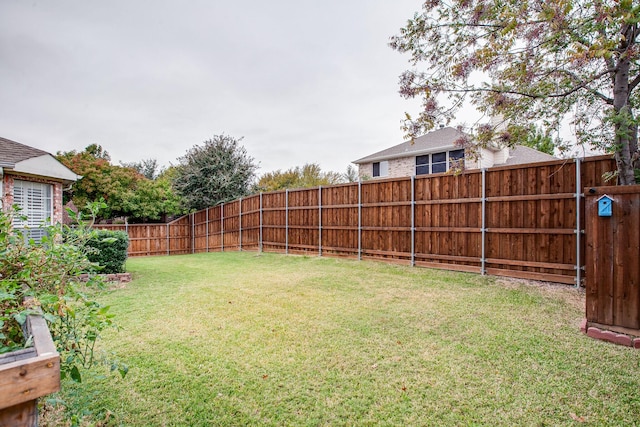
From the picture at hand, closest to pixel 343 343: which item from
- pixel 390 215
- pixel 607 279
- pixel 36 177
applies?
pixel 607 279

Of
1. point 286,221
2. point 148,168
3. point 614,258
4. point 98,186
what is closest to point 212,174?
point 98,186

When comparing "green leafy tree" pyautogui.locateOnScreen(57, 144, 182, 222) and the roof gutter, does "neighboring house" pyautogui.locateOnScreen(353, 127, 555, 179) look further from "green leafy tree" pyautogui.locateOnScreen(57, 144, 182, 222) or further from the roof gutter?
"green leafy tree" pyautogui.locateOnScreen(57, 144, 182, 222)

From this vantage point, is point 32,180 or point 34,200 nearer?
point 32,180

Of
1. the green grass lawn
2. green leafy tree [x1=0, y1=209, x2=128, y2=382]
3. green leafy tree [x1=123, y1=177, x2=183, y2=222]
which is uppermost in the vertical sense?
green leafy tree [x1=123, y1=177, x2=183, y2=222]

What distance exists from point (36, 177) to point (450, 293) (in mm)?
11432

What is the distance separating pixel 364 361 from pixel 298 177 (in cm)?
2843

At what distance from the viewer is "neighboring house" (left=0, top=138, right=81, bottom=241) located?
791 cm

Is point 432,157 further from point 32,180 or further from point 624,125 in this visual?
point 32,180

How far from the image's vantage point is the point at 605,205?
11.2 ft

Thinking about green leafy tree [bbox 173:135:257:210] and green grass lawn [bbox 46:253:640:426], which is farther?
green leafy tree [bbox 173:135:257:210]

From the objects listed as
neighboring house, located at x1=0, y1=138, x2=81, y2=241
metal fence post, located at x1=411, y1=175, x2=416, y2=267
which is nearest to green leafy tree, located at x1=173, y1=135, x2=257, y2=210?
neighboring house, located at x1=0, y1=138, x2=81, y2=241

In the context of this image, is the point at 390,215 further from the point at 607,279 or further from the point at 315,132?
the point at 315,132

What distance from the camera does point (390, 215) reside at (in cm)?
777

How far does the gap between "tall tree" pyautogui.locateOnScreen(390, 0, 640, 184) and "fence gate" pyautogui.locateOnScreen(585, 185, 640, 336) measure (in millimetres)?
1544
